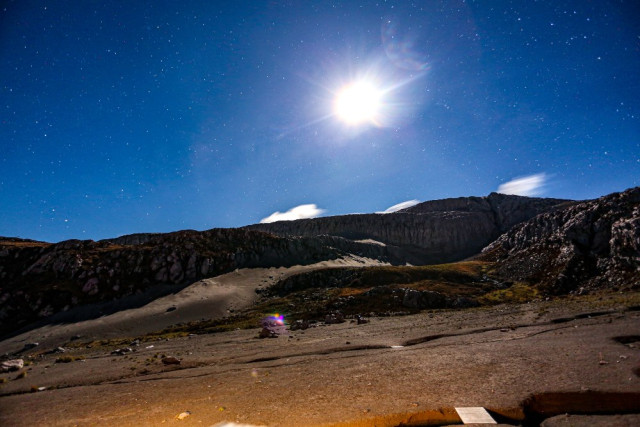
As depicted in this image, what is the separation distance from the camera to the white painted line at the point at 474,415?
763 centimetres

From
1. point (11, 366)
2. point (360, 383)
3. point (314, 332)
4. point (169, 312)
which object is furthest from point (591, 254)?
point (169, 312)

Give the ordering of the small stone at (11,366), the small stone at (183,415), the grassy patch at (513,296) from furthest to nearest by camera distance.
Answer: the grassy patch at (513,296) → the small stone at (11,366) → the small stone at (183,415)

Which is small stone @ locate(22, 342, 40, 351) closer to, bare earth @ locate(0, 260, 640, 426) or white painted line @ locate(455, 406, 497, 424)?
bare earth @ locate(0, 260, 640, 426)

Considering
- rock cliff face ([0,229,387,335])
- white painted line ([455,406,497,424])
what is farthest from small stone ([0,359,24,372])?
rock cliff face ([0,229,387,335])

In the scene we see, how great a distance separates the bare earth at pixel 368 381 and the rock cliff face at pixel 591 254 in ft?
125

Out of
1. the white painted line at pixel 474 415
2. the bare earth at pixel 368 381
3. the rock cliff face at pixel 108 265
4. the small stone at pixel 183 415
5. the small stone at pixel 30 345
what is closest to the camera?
the white painted line at pixel 474 415

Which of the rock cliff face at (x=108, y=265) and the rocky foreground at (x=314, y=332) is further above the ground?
the rock cliff face at (x=108, y=265)

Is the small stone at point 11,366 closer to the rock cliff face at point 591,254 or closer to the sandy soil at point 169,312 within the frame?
the sandy soil at point 169,312

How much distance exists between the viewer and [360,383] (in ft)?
40.0

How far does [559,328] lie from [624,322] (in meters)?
4.16

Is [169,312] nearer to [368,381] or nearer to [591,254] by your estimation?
[368,381]

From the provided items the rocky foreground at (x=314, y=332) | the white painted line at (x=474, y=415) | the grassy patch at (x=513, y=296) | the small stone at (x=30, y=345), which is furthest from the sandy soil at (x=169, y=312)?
the white painted line at (x=474, y=415)

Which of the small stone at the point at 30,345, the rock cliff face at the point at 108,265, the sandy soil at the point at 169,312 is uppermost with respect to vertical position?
the rock cliff face at the point at 108,265

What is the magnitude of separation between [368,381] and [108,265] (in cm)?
9543
